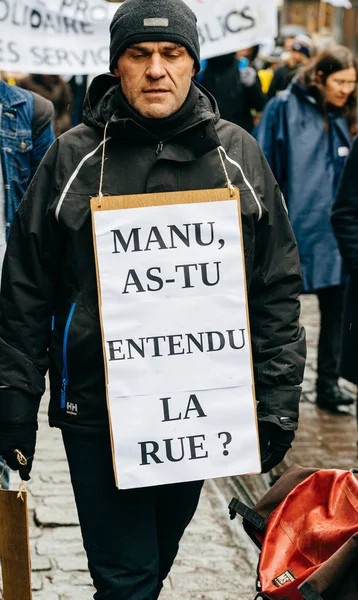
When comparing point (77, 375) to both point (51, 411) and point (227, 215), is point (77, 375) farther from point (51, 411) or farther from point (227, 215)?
point (227, 215)

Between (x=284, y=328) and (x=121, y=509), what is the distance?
0.71 metres

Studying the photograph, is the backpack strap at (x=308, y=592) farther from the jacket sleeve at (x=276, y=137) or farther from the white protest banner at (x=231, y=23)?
the white protest banner at (x=231, y=23)

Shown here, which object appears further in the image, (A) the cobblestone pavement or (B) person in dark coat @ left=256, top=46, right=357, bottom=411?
(B) person in dark coat @ left=256, top=46, right=357, bottom=411

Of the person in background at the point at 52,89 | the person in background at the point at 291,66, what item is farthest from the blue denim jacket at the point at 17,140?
the person in background at the point at 291,66

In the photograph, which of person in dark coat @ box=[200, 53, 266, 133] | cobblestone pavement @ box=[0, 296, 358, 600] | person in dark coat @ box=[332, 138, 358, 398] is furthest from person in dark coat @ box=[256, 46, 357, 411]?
person in dark coat @ box=[200, 53, 266, 133]

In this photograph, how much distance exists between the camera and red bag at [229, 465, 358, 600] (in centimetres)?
272

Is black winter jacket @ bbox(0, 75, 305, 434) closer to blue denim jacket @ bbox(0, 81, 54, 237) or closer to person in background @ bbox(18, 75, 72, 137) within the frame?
blue denim jacket @ bbox(0, 81, 54, 237)

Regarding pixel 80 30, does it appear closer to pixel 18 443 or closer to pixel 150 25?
pixel 150 25

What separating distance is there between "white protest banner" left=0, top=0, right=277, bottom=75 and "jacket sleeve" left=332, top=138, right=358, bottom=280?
1859 millimetres

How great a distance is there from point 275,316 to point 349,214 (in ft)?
6.96

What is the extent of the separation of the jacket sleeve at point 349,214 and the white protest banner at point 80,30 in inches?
73.2

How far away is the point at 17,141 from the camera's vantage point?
14.1 ft

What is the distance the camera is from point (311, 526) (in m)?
2.99

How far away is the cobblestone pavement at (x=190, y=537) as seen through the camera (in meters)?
4.32
